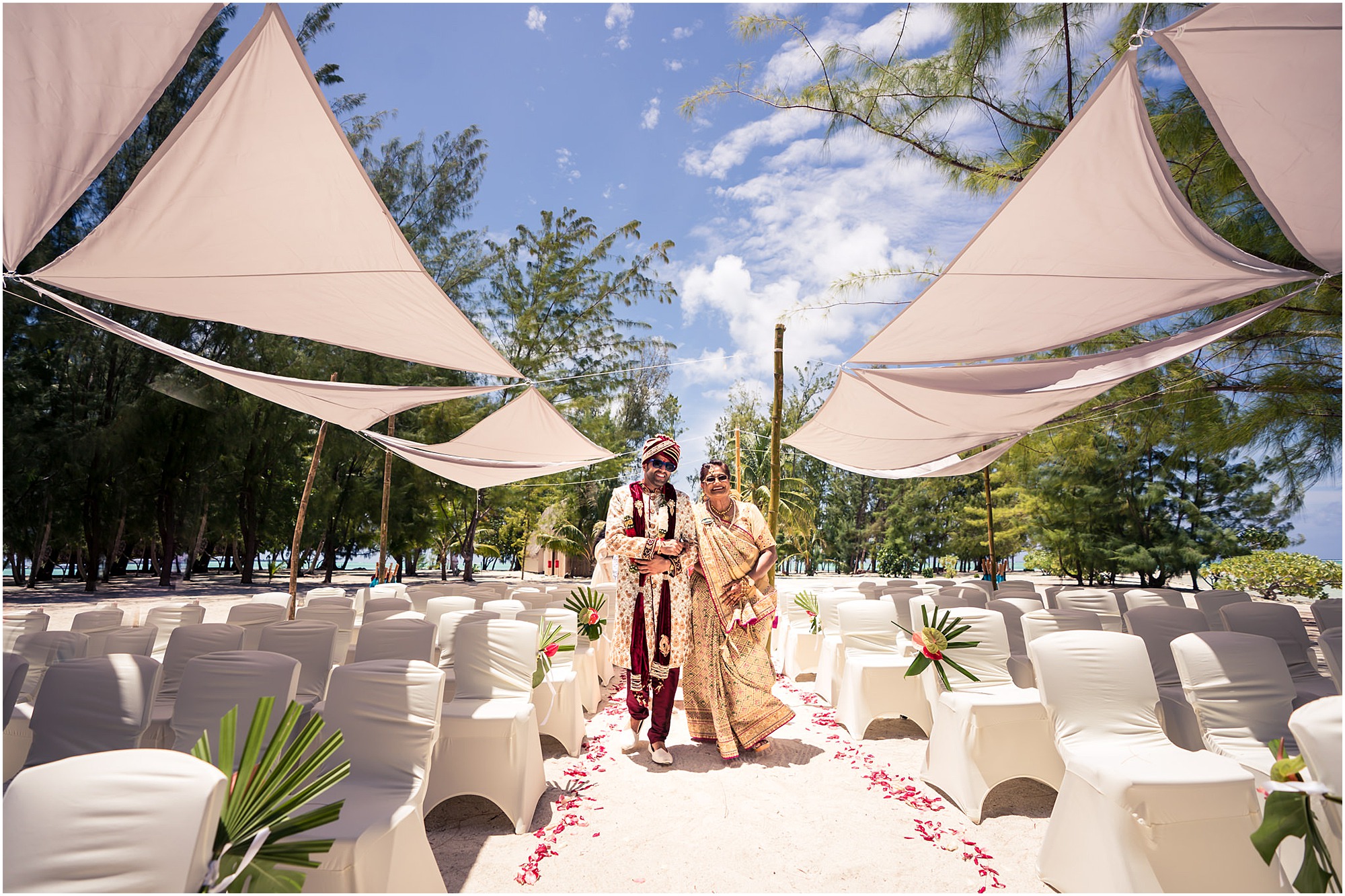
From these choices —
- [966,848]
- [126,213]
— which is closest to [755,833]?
[966,848]

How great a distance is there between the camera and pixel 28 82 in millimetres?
2418

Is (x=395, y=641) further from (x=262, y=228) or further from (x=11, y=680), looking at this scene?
(x=262, y=228)

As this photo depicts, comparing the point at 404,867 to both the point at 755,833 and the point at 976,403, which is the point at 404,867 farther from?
the point at 976,403

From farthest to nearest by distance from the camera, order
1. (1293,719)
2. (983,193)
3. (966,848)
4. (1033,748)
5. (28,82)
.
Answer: (983,193) < (1033,748) < (966,848) < (28,82) < (1293,719)

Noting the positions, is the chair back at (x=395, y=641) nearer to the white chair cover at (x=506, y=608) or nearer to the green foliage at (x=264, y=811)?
the white chair cover at (x=506, y=608)

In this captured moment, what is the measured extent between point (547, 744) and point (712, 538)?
182 centimetres

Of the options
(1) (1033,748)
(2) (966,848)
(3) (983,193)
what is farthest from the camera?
(3) (983,193)

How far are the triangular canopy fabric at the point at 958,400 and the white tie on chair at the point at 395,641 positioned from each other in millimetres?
3791

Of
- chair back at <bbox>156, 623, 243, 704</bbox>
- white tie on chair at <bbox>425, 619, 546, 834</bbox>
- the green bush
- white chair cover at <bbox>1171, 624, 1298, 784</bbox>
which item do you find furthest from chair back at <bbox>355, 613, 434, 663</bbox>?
the green bush

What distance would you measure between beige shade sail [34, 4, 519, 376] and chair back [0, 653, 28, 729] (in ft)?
6.10

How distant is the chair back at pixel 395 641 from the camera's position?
3.87m

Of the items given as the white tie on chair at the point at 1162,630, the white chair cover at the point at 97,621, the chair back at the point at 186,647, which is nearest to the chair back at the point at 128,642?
the chair back at the point at 186,647

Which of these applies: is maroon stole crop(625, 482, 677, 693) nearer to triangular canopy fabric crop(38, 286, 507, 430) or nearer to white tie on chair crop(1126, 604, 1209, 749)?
triangular canopy fabric crop(38, 286, 507, 430)

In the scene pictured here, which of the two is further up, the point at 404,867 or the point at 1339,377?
the point at 1339,377
